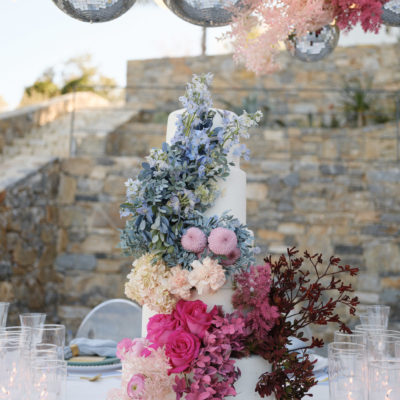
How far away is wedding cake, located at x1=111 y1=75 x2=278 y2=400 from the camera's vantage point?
3.62 feet

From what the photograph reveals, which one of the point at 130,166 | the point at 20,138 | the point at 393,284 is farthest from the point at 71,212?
the point at 393,284

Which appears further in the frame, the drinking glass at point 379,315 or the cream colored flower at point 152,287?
the drinking glass at point 379,315

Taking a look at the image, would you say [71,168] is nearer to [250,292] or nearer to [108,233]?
[108,233]

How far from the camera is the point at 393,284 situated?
4.89 meters

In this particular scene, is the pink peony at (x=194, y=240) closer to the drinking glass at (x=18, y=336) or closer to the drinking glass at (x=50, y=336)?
the drinking glass at (x=18, y=336)

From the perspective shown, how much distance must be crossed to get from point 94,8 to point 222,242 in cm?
88

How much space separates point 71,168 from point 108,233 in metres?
0.83

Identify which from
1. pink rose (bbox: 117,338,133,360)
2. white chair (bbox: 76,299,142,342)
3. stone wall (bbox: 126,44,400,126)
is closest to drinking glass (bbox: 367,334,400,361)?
pink rose (bbox: 117,338,133,360)

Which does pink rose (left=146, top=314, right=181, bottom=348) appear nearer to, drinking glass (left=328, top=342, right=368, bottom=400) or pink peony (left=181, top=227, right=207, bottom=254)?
pink peony (left=181, top=227, right=207, bottom=254)

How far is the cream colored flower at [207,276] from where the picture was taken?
1.11 m

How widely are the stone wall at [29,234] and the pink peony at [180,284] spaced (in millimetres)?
3583

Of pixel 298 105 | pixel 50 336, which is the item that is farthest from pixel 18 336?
pixel 298 105

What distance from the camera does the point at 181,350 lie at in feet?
3.54

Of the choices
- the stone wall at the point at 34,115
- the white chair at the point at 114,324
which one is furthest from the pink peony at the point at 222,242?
the stone wall at the point at 34,115
